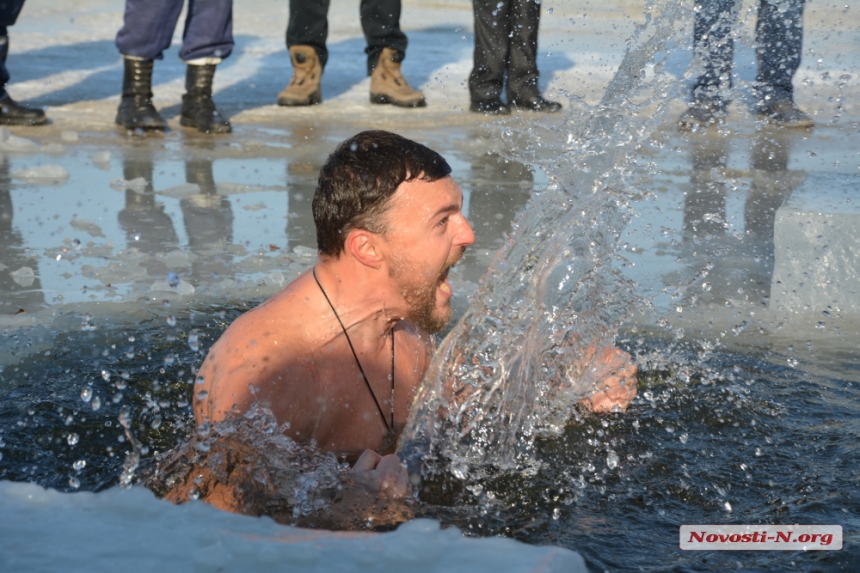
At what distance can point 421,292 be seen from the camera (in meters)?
2.57

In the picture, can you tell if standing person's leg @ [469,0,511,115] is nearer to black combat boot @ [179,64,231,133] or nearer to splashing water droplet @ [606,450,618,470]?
black combat boot @ [179,64,231,133]

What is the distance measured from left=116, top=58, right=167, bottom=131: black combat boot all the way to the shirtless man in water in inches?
155

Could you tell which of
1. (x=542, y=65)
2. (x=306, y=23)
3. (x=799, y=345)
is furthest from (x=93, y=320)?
(x=542, y=65)

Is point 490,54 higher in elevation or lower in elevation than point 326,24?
lower

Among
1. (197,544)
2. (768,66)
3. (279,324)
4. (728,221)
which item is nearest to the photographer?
(197,544)

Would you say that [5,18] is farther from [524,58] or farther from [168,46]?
[524,58]

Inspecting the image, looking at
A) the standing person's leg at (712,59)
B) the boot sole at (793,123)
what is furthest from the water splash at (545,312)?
the boot sole at (793,123)

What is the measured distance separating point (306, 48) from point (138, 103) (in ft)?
4.52

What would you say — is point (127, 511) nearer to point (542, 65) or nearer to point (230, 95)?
point (230, 95)

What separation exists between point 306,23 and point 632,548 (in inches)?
215

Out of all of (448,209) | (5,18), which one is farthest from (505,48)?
(448,209)

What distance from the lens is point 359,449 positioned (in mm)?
2658

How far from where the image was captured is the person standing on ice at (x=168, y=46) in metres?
5.90

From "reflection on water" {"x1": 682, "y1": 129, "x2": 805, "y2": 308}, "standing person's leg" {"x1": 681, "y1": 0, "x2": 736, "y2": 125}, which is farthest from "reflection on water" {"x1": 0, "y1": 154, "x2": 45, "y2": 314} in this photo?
"standing person's leg" {"x1": 681, "y1": 0, "x2": 736, "y2": 125}
